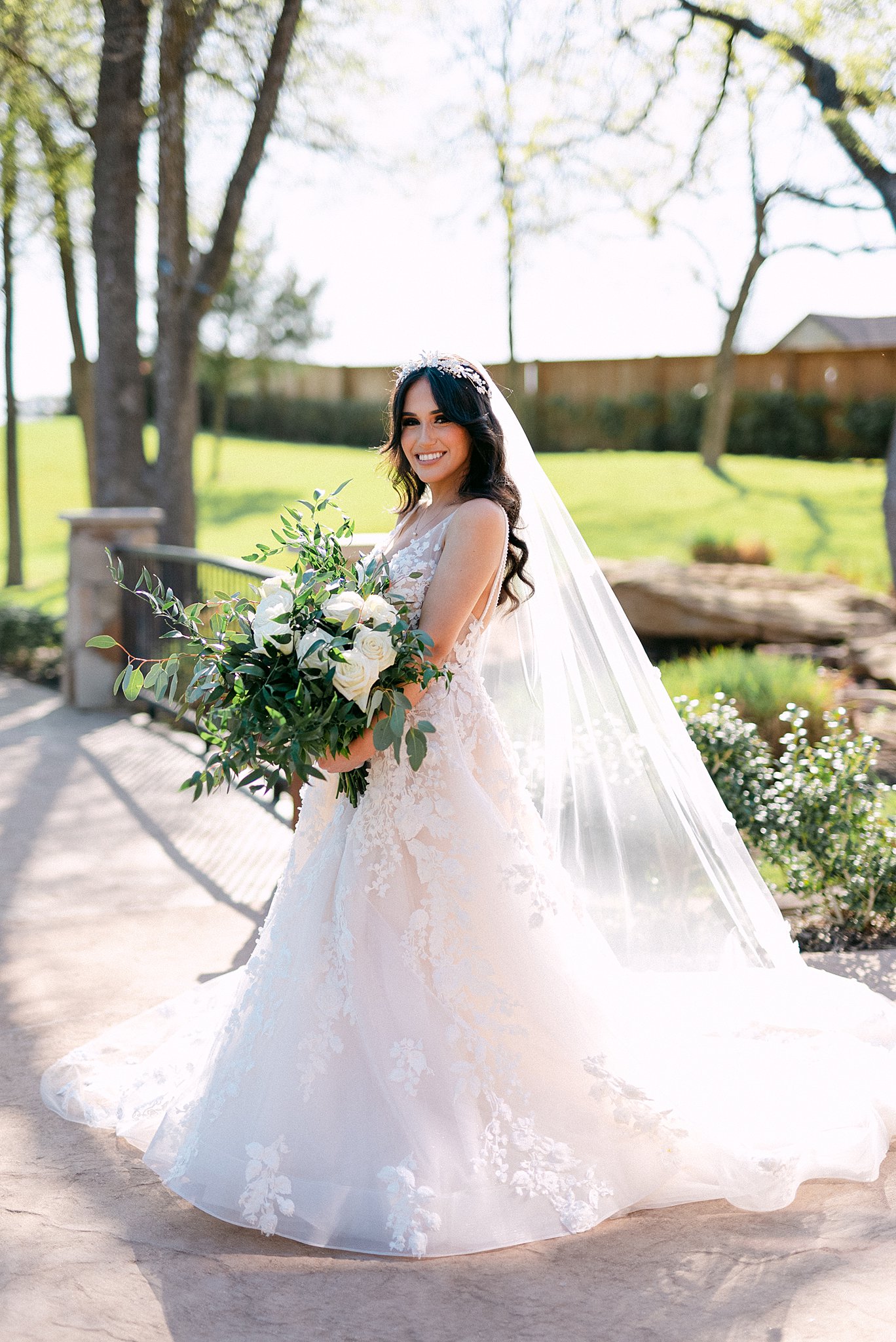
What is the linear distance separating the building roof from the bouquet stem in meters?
44.3

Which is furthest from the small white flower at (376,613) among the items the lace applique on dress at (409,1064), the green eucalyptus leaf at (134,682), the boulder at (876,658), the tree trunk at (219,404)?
the tree trunk at (219,404)

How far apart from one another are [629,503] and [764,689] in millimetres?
16958

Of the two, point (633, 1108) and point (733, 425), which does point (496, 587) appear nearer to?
point (633, 1108)

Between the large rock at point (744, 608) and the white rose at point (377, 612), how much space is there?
8.15 m

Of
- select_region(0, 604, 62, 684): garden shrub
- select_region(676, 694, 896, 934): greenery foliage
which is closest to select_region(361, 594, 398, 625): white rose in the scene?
select_region(676, 694, 896, 934): greenery foliage

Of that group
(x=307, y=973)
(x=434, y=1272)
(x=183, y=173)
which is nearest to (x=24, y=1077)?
(x=307, y=973)

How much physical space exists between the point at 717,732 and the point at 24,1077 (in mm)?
3107

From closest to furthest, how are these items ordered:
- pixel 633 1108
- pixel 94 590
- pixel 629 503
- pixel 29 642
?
pixel 633 1108
pixel 94 590
pixel 29 642
pixel 629 503

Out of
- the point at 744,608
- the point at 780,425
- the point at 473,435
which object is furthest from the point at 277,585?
the point at 780,425

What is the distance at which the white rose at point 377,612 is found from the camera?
2.72 meters

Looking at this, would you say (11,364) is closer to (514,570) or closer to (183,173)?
(183,173)

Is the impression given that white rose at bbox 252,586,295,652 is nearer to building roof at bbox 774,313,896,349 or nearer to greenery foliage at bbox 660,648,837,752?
greenery foliage at bbox 660,648,837,752

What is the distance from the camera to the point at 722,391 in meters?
24.5

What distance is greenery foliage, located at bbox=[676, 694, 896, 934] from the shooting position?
471 cm
